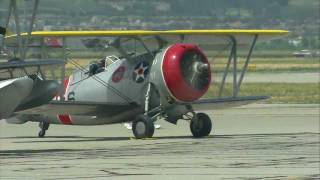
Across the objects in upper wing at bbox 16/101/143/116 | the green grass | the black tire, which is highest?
upper wing at bbox 16/101/143/116

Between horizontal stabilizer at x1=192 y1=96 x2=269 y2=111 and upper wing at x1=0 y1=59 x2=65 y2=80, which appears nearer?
upper wing at x1=0 y1=59 x2=65 y2=80

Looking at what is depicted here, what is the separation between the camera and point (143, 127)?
2061cm

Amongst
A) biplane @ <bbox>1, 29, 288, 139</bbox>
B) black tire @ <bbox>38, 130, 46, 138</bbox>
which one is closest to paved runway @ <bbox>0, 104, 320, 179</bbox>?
black tire @ <bbox>38, 130, 46, 138</bbox>

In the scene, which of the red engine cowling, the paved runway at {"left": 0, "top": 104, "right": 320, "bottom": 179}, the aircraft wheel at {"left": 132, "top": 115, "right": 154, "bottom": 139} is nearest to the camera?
the paved runway at {"left": 0, "top": 104, "right": 320, "bottom": 179}

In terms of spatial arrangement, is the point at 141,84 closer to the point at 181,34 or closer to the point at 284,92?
the point at 181,34

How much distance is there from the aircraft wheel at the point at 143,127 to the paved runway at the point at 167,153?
213 mm

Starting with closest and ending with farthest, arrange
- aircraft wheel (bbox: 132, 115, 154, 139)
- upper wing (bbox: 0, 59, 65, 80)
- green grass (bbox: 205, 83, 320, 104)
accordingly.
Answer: upper wing (bbox: 0, 59, 65, 80), aircraft wheel (bbox: 132, 115, 154, 139), green grass (bbox: 205, 83, 320, 104)

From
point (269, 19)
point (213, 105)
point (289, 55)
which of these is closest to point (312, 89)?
point (213, 105)

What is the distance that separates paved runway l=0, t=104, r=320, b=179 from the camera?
1366 centimetres

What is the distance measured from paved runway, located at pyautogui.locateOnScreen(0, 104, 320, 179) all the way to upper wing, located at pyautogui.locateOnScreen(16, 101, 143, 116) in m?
0.51

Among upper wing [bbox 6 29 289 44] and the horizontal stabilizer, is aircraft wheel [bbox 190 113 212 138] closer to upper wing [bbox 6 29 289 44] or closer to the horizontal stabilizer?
the horizontal stabilizer

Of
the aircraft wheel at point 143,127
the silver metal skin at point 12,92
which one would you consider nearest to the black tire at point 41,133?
the aircraft wheel at point 143,127

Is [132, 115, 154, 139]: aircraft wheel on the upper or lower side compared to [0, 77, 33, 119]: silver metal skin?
lower

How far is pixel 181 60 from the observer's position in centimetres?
2109
